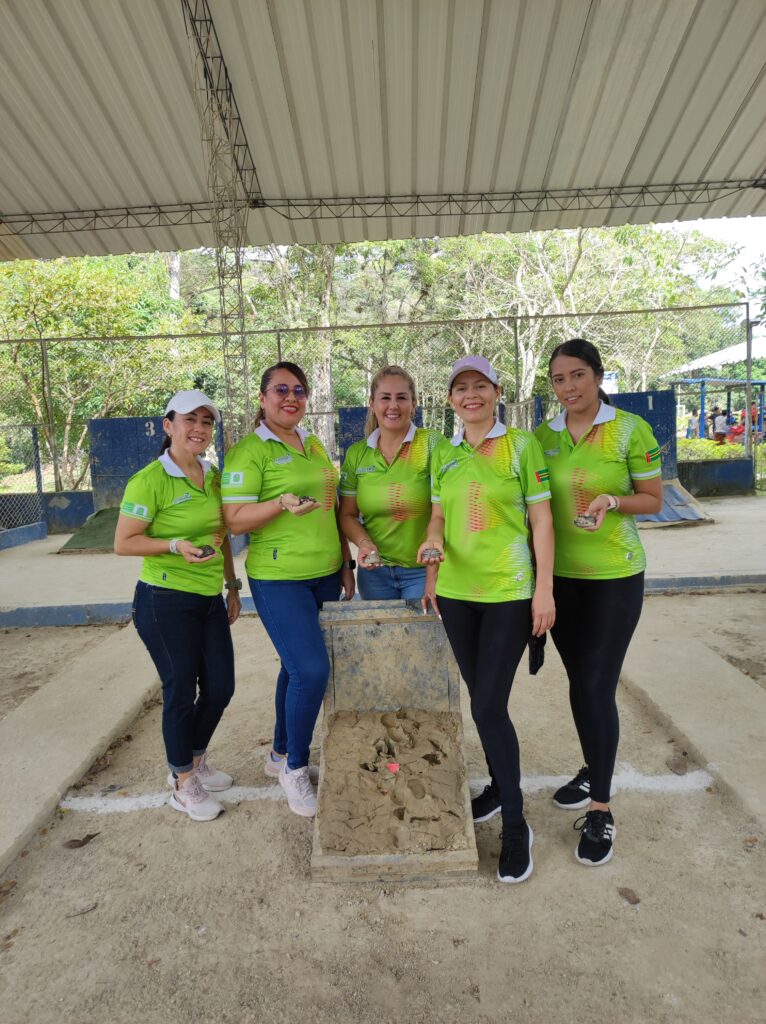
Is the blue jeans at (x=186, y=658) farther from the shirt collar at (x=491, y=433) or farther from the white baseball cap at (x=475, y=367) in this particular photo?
the white baseball cap at (x=475, y=367)

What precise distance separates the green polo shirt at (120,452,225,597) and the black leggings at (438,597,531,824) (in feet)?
3.50

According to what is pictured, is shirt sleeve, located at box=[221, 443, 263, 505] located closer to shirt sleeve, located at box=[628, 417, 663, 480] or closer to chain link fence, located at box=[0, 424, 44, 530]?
shirt sleeve, located at box=[628, 417, 663, 480]

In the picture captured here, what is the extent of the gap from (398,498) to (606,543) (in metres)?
0.91

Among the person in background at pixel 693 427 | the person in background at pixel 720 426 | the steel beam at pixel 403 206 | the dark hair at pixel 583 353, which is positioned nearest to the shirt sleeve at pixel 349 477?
the dark hair at pixel 583 353

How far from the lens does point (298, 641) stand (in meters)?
2.92

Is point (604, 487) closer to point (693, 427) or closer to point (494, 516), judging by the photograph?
point (494, 516)

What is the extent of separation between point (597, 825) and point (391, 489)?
1.58 metres

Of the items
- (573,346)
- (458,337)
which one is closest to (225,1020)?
(573,346)

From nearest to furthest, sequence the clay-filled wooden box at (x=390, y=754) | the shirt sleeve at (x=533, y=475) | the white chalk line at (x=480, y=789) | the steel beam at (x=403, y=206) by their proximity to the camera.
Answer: the shirt sleeve at (x=533, y=475), the clay-filled wooden box at (x=390, y=754), the white chalk line at (x=480, y=789), the steel beam at (x=403, y=206)

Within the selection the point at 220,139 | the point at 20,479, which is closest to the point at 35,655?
the point at 220,139

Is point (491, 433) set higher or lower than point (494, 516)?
higher

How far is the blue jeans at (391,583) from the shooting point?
10.4 feet

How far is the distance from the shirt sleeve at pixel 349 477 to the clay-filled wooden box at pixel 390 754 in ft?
1.67

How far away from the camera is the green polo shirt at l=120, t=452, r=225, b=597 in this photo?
2.88 metres
